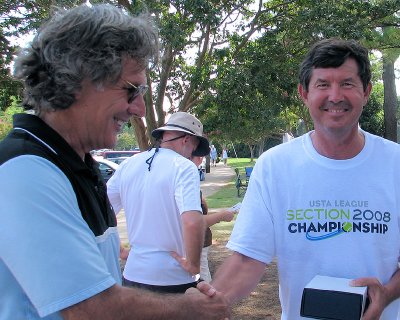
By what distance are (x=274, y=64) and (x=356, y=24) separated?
60.7 inches

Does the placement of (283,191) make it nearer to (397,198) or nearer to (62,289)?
(397,198)

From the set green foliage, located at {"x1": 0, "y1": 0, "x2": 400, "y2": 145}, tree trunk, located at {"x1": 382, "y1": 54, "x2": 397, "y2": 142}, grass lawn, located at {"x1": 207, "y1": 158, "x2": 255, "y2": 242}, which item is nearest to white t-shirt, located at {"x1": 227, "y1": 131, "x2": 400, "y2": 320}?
green foliage, located at {"x1": 0, "y1": 0, "x2": 400, "y2": 145}

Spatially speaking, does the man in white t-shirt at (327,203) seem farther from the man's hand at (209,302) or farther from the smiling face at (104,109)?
the smiling face at (104,109)

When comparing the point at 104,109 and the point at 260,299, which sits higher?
the point at 104,109

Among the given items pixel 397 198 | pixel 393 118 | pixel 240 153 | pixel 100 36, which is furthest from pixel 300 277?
pixel 240 153

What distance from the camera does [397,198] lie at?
2.11 m

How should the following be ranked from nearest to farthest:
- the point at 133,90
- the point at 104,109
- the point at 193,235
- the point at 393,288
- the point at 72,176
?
the point at 72,176 < the point at 104,109 < the point at 133,90 < the point at 393,288 < the point at 193,235

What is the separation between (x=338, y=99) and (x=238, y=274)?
0.96 meters

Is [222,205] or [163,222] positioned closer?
[163,222]

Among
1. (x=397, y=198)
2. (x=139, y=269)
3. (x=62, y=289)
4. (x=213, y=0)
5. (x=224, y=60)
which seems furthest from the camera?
(x=224, y=60)

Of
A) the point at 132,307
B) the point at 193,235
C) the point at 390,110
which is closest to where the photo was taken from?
the point at 132,307

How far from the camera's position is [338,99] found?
221 centimetres

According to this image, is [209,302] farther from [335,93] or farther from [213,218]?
[213,218]

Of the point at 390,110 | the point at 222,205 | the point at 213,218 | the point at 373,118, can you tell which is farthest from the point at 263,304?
the point at 373,118
